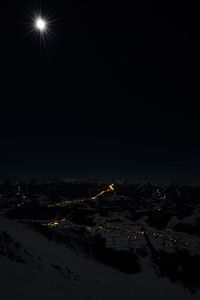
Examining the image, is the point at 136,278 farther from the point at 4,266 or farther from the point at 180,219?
the point at 180,219

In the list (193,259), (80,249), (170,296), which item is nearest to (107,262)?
(80,249)

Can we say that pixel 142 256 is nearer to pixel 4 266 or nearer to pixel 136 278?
pixel 136 278

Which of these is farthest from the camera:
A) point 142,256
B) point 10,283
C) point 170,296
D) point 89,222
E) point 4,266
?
point 89,222

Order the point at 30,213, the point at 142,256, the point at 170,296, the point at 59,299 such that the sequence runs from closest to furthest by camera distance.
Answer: the point at 59,299 < the point at 170,296 < the point at 142,256 < the point at 30,213

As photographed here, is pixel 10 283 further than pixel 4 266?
No

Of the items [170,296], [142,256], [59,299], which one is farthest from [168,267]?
[59,299]

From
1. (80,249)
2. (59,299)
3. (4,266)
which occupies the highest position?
(4,266)

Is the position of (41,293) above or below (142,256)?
above
